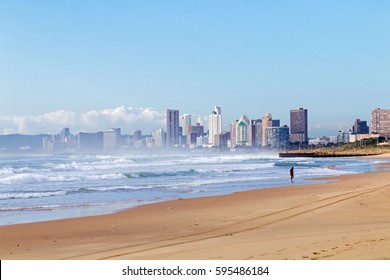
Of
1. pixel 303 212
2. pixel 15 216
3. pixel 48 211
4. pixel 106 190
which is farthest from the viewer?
pixel 106 190

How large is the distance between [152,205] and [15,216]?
463 cm

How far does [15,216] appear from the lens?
16.8 metres

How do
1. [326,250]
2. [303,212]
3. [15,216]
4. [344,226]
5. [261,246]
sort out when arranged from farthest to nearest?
1. [15,216]
2. [303,212]
3. [344,226]
4. [261,246]
5. [326,250]

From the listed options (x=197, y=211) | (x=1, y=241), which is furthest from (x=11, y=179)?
(x=1, y=241)

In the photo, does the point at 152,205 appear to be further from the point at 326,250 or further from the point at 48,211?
the point at 326,250

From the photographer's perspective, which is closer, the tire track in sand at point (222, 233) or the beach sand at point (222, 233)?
the beach sand at point (222, 233)

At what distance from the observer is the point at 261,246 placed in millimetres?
9250

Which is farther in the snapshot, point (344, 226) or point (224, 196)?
point (224, 196)

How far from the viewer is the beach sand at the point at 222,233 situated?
28.9 ft

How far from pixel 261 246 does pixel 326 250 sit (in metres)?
1.19

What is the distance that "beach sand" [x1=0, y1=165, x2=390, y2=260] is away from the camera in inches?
346

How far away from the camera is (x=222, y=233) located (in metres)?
11.8

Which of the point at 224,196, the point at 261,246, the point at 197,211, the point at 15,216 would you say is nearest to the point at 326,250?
the point at 261,246

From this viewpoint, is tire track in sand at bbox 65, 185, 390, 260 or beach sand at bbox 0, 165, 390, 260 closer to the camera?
beach sand at bbox 0, 165, 390, 260
